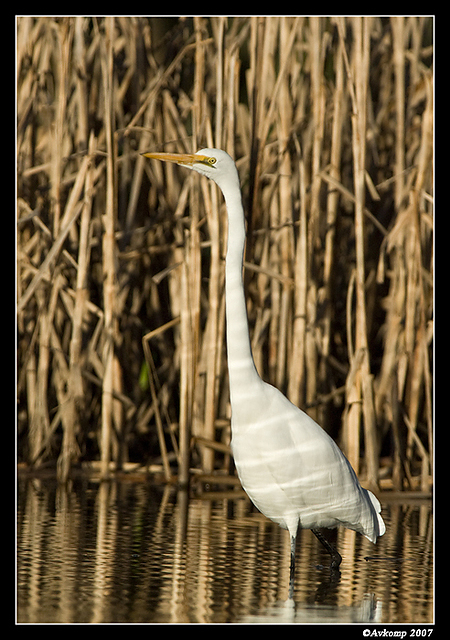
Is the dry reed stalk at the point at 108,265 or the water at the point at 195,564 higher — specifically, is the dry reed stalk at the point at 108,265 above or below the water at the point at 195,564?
above

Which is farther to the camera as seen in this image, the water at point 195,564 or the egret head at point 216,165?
the egret head at point 216,165

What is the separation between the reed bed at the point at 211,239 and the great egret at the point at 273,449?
3.71ft

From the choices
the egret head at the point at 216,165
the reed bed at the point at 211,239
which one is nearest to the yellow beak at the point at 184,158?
the egret head at the point at 216,165

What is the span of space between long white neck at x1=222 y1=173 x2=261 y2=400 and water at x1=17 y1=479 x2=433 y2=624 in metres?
0.68

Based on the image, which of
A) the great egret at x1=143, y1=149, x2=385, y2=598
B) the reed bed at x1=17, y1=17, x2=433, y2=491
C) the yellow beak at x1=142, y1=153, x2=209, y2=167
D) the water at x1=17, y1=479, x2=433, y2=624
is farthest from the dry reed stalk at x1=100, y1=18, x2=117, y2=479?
the great egret at x1=143, y1=149, x2=385, y2=598

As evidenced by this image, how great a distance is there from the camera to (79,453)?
16.1 feet

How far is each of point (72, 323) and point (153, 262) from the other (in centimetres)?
63

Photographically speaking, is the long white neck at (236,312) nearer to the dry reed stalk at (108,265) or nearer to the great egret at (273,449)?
the great egret at (273,449)

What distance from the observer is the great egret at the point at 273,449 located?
3096mm

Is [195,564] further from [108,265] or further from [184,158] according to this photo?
[108,265]

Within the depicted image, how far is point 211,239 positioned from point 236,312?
1496 millimetres

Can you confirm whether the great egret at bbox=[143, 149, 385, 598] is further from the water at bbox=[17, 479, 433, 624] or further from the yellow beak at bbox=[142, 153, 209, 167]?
the water at bbox=[17, 479, 433, 624]

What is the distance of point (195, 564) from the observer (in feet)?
10.6

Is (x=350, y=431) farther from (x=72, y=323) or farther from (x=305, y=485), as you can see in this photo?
(x=72, y=323)
